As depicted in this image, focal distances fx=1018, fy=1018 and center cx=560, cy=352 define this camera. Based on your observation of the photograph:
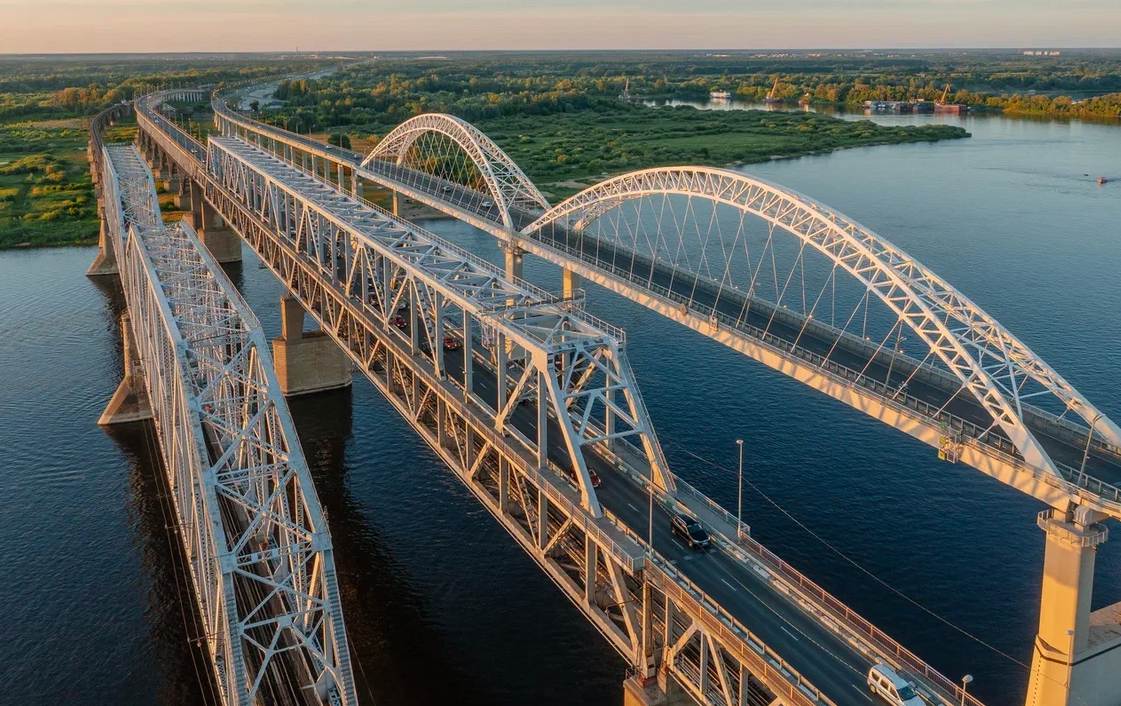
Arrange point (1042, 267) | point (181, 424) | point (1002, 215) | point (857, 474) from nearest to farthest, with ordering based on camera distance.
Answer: point (181, 424)
point (857, 474)
point (1042, 267)
point (1002, 215)

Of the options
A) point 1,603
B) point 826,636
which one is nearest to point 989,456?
point 826,636

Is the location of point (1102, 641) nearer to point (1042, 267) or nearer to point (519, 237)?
point (519, 237)

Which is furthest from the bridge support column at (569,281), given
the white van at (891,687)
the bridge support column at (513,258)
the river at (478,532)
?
the white van at (891,687)

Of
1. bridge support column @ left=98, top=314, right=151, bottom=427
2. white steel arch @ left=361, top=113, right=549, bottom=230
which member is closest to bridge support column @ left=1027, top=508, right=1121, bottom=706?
bridge support column @ left=98, top=314, right=151, bottom=427

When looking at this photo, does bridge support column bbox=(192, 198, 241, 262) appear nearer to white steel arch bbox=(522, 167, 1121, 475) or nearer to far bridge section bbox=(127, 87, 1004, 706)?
far bridge section bbox=(127, 87, 1004, 706)

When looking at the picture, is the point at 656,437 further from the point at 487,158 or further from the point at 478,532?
the point at 487,158
